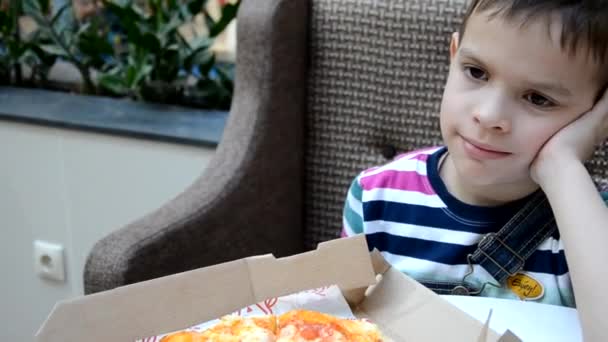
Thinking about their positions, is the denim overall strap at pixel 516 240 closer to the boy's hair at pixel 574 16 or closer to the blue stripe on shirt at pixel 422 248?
the blue stripe on shirt at pixel 422 248

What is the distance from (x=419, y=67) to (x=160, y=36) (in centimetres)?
68

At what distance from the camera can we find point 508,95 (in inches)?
31.8

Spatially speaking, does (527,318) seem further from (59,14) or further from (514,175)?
(59,14)

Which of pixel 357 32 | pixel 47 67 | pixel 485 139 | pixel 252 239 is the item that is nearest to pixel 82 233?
pixel 47 67

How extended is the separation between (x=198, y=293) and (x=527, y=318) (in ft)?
1.02

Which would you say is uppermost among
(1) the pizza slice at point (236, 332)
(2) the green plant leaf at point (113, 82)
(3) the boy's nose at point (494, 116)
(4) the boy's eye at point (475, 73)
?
(4) the boy's eye at point (475, 73)

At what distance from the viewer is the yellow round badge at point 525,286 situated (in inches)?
35.7

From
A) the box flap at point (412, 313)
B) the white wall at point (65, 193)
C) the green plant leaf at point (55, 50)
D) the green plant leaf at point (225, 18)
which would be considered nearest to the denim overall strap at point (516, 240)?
the box flap at point (412, 313)

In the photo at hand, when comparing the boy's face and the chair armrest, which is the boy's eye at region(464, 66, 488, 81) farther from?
the chair armrest

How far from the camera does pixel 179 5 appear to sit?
1.74 m

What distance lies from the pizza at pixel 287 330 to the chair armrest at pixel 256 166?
39 centimetres

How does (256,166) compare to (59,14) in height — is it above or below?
below

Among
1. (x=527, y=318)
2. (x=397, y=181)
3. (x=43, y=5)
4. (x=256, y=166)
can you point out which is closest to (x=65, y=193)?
(x=43, y=5)

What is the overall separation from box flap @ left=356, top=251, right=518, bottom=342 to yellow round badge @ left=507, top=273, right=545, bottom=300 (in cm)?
23
